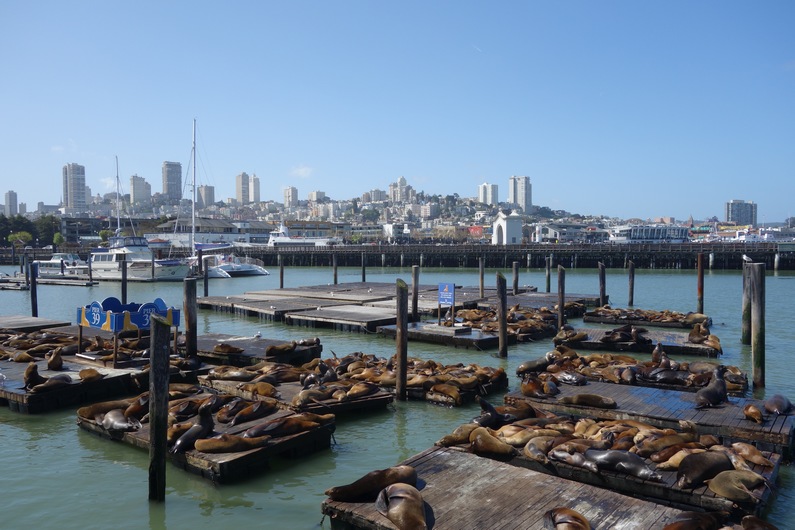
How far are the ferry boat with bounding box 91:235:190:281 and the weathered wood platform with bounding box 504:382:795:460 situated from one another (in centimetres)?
3761

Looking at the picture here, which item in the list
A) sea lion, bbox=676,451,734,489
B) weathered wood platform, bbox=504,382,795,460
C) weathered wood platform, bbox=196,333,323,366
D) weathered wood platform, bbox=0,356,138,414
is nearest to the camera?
sea lion, bbox=676,451,734,489

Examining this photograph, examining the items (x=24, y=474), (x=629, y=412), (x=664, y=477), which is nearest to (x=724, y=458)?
(x=664, y=477)

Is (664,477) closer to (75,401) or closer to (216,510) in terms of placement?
(216,510)

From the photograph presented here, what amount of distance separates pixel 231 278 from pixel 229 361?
124ft

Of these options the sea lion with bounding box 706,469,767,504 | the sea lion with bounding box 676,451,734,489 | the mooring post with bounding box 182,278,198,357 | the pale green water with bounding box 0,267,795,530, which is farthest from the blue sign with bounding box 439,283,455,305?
the sea lion with bounding box 706,469,767,504

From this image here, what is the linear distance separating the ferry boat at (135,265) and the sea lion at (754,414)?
39.8m

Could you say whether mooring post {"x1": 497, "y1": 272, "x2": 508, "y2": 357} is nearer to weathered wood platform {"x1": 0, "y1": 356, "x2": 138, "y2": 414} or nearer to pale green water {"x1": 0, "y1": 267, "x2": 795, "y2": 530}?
pale green water {"x1": 0, "y1": 267, "x2": 795, "y2": 530}

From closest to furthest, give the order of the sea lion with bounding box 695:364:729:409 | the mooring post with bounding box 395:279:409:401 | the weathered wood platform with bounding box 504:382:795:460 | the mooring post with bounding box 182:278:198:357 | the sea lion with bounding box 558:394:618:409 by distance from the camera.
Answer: the weathered wood platform with bounding box 504:382:795:460 < the sea lion with bounding box 695:364:729:409 < the sea lion with bounding box 558:394:618:409 < the mooring post with bounding box 395:279:409:401 < the mooring post with bounding box 182:278:198:357

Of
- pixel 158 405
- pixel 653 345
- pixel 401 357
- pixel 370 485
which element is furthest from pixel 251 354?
pixel 653 345

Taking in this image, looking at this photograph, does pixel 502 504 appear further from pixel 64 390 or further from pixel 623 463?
pixel 64 390

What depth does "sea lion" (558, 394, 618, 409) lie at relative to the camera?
30.6 ft

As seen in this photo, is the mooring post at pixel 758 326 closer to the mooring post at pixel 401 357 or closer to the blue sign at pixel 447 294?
the mooring post at pixel 401 357

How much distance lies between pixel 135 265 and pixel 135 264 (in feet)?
0.50

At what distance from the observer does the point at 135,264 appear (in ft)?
152
